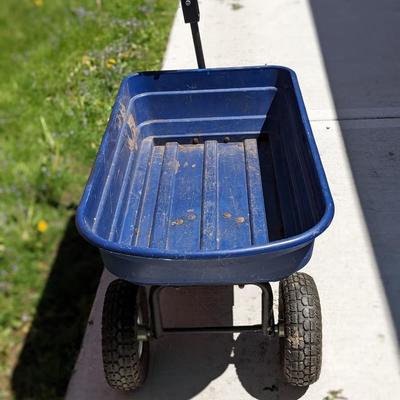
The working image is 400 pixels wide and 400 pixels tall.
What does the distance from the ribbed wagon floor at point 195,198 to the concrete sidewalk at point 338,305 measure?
45cm

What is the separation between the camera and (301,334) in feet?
7.05

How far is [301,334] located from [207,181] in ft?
3.02

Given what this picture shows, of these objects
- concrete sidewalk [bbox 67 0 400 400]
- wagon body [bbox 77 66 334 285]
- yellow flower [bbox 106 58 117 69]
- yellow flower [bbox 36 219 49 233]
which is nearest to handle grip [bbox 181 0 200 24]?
wagon body [bbox 77 66 334 285]

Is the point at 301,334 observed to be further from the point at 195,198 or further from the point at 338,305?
the point at 195,198

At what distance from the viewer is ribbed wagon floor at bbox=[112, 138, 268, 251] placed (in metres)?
2.44

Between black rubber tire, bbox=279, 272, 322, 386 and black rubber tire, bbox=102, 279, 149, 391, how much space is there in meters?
0.61

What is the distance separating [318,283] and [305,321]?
64cm

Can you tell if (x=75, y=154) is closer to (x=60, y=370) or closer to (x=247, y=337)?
(x=60, y=370)

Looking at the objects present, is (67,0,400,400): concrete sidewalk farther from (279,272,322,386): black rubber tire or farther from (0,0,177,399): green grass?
(0,0,177,399): green grass

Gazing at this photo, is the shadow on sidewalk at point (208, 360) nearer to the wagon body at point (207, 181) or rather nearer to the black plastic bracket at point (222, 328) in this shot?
the black plastic bracket at point (222, 328)

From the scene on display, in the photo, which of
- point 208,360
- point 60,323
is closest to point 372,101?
point 208,360

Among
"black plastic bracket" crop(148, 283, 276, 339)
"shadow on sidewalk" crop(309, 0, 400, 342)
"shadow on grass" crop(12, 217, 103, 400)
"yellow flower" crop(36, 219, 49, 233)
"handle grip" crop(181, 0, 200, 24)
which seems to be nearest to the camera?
"black plastic bracket" crop(148, 283, 276, 339)

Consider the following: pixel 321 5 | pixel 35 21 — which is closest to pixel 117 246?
pixel 321 5

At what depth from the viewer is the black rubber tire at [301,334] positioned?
2.15 metres
